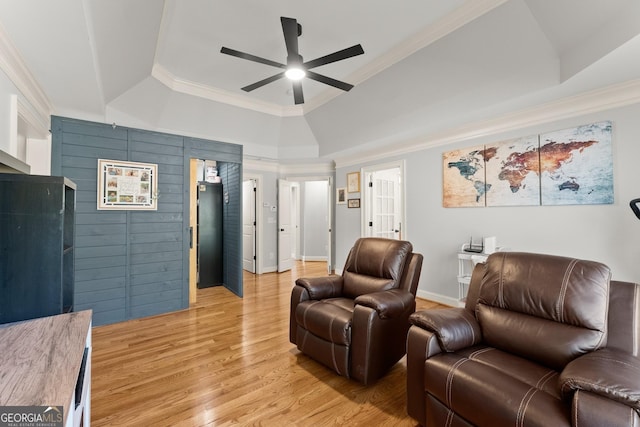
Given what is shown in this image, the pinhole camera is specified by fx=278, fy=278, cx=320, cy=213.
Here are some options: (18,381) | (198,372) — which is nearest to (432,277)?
(198,372)

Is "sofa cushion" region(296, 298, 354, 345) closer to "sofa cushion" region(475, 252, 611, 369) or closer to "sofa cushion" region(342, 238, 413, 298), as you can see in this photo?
"sofa cushion" region(342, 238, 413, 298)

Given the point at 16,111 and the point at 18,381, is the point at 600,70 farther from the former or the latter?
the point at 16,111

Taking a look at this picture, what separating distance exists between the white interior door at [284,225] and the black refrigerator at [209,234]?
4.89ft

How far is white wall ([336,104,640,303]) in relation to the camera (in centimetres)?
258

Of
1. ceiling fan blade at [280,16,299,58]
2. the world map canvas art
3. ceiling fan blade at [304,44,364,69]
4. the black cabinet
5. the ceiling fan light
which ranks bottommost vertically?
the black cabinet

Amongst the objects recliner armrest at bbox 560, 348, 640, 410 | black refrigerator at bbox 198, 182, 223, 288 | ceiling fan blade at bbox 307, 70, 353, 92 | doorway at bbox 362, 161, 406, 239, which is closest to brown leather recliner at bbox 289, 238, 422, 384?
recliner armrest at bbox 560, 348, 640, 410

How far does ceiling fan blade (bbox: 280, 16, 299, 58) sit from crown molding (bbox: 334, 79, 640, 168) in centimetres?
255

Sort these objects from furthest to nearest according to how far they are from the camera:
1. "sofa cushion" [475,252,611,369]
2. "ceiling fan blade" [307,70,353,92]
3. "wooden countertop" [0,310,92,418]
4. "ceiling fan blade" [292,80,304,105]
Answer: "ceiling fan blade" [292,80,304,105], "ceiling fan blade" [307,70,353,92], "sofa cushion" [475,252,611,369], "wooden countertop" [0,310,92,418]

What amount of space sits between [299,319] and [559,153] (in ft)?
10.5

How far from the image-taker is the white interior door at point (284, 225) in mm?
6289

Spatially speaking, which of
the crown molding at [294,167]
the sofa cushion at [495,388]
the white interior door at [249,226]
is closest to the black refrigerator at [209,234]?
the white interior door at [249,226]

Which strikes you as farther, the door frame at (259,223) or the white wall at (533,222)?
the door frame at (259,223)

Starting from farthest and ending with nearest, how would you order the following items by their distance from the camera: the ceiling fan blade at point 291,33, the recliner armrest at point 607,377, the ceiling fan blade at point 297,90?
the ceiling fan blade at point 297,90, the ceiling fan blade at point 291,33, the recliner armrest at point 607,377

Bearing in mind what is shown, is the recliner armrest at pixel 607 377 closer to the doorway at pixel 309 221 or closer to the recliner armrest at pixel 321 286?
the recliner armrest at pixel 321 286
